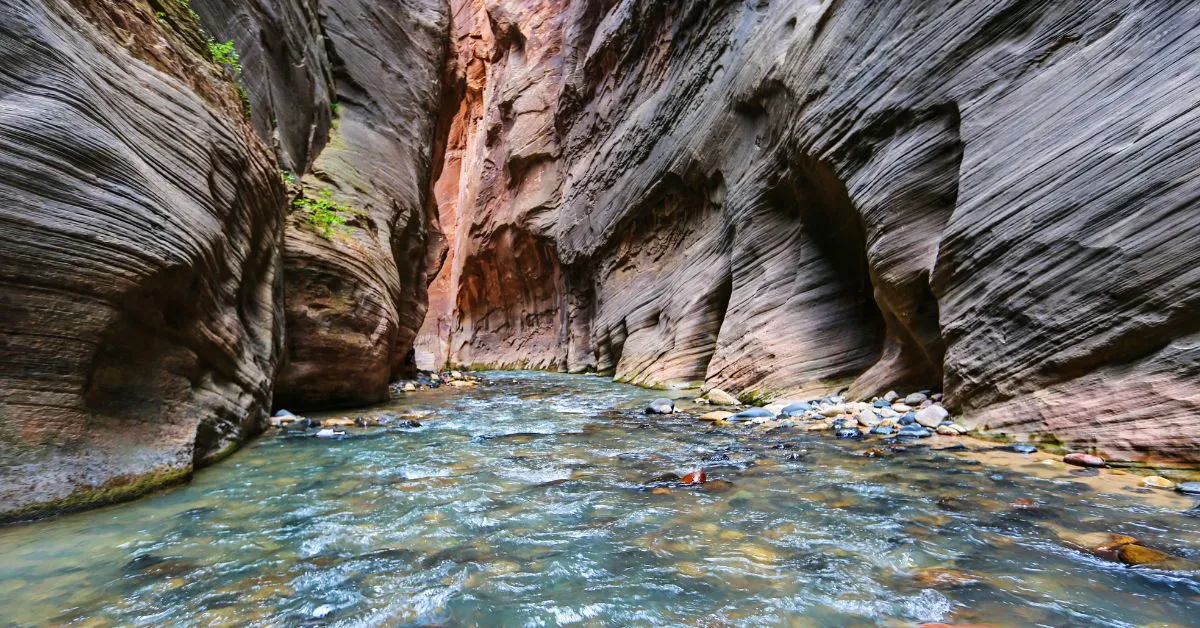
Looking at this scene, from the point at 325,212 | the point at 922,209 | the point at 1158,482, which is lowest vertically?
the point at 1158,482

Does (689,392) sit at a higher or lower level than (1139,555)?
higher

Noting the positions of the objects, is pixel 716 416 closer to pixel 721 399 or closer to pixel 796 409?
pixel 796 409

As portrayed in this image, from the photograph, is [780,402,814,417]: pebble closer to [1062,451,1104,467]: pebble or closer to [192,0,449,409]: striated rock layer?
[1062,451,1104,467]: pebble

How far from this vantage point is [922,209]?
638 centimetres

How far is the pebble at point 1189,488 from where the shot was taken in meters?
2.92

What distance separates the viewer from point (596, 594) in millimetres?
2143

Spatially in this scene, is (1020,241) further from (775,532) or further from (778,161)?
(778,161)

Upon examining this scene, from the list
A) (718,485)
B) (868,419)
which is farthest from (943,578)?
(868,419)

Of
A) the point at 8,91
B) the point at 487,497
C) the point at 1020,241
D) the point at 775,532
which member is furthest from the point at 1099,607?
the point at 8,91

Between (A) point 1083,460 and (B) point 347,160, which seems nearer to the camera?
(A) point 1083,460

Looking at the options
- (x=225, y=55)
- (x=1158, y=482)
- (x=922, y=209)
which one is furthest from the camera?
(x=225, y=55)

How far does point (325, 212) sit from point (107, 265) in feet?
17.9

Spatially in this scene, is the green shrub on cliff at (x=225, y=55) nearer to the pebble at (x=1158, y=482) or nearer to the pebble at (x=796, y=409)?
the pebble at (x=796, y=409)

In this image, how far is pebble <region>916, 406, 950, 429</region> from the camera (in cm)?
530
